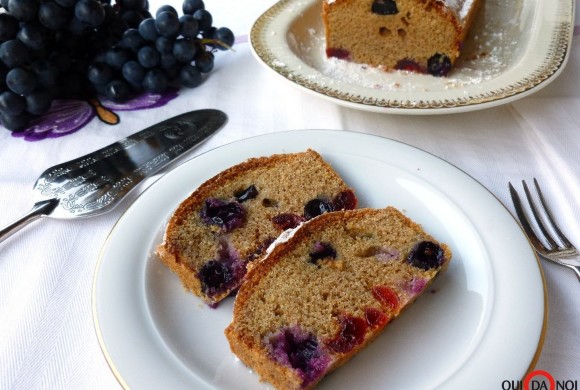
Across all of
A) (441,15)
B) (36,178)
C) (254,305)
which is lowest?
(36,178)

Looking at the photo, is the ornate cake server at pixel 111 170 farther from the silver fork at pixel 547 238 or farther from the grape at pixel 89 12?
the silver fork at pixel 547 238

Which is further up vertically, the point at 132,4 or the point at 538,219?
the point at 132,4

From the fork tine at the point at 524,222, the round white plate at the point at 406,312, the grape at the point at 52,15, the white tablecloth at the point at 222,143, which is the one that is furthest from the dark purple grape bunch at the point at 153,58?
the fork tine at the point at 524,222

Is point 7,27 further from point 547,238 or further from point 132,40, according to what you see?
point 547,238

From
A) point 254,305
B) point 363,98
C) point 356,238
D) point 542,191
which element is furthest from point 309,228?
point 542,191

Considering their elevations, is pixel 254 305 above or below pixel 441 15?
below

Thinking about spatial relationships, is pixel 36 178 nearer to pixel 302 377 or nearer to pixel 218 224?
pixel 218 224

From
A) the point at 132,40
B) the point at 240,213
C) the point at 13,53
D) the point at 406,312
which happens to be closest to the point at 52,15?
the point at 13,53
